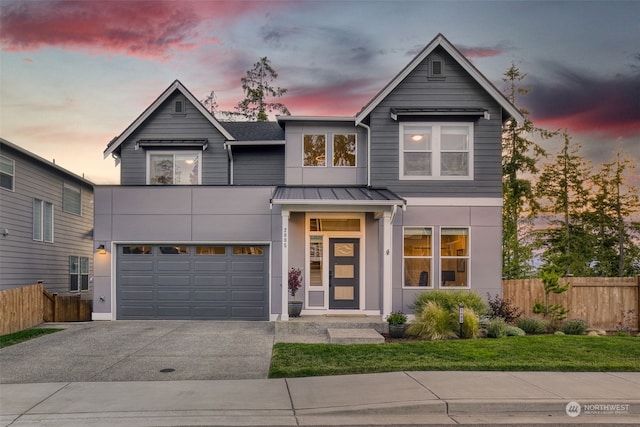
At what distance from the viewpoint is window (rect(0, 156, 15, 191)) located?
54.3 ft

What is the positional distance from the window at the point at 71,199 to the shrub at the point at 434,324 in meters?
16.9

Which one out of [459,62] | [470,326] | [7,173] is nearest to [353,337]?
[470,326]

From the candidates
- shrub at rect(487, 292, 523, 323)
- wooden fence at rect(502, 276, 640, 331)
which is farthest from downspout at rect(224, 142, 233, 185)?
Result: wooden fence at rect(502, 276, 640, 331)

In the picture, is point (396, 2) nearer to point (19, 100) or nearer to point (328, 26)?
point (328, 26)

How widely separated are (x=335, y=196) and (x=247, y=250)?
3471 mm

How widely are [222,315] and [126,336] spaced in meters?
3.47

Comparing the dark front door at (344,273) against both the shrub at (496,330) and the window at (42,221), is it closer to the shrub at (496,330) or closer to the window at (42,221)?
the shrub at (496,330)

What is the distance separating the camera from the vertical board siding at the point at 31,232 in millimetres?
16688

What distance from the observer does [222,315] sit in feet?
49.1

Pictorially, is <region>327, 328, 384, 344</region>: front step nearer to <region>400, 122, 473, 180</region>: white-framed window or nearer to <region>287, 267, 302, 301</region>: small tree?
<region>287, 267, 302, 301</region>: small tree

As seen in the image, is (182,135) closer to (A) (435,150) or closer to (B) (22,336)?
(B) (22,336)

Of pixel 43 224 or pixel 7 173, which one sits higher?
pixel 7 173

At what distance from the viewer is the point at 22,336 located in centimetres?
1209

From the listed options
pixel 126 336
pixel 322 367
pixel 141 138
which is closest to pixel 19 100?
pixel 141 138
